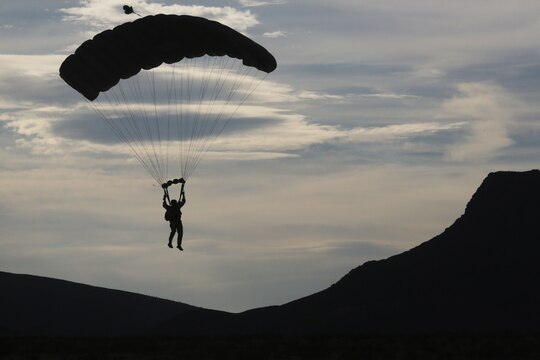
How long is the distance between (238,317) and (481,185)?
47.5m

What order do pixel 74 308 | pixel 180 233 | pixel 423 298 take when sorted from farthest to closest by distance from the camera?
1. pixel 74 308
2. pixel 423 298
3. pixel 180 233

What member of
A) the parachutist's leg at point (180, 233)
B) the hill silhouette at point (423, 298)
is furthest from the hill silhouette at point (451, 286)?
the parachutist's leg at point (180, 233)

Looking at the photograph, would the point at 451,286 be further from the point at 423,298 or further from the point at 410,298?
the point at 410,298

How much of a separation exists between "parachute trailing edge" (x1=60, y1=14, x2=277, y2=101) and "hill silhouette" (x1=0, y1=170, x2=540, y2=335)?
90.5 metres

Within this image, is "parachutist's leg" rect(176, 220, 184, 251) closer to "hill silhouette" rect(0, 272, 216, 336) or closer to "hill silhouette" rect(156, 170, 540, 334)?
"hill silhouette" rect(156, 170, 540, 334)

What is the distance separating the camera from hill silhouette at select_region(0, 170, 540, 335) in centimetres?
13912

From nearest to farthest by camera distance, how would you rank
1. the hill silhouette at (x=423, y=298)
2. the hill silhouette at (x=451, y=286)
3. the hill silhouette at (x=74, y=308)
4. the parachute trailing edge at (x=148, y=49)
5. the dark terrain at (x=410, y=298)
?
the parachute trailing edge at (x=148, y=49), the hill silhouette at (x=451, y=286), the dark terrain at (x=410, y=298), the hill silhouette at (x=423, y=298), the hill silhouette at (x=74, y=308)

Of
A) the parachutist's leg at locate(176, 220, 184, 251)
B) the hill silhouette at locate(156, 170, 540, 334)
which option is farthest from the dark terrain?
the parachutist's leg at locate(176, 220, 184, 251)

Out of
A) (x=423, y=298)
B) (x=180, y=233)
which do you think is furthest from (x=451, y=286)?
(x=180, y=233)

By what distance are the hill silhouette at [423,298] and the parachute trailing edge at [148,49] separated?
90.5 meters

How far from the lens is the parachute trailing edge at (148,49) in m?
38.9

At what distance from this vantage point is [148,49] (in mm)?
39625

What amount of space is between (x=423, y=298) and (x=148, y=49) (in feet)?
372

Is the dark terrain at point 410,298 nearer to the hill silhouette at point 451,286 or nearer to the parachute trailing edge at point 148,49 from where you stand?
the hill silhouette at point 451,286
